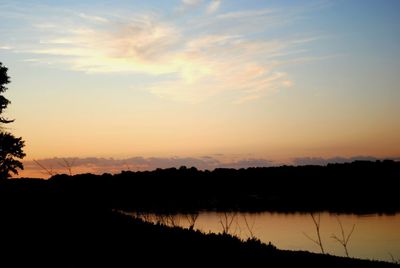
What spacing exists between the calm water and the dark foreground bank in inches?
525

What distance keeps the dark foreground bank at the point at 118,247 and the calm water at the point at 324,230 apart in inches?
525

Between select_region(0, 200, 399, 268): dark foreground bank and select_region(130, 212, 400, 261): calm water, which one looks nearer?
select_region(0, 200, 399, 268): dark foreground bank

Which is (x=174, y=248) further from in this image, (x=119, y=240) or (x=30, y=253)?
(x=30, y=253)

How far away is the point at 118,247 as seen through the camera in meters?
14.6

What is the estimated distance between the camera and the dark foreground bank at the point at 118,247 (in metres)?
13.0

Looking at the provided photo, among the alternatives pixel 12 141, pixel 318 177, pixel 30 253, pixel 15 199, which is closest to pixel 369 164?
pixel 318 177

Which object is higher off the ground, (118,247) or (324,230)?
(118,247)

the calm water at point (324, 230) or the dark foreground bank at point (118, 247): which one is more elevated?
the dark foreground bank at point (118, 247)

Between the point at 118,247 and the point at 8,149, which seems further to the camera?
the point at 8,149

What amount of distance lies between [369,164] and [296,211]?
44.5 metres

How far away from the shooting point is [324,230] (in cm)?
4625

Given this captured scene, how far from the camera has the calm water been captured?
121ft

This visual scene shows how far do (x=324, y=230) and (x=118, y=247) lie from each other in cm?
3495

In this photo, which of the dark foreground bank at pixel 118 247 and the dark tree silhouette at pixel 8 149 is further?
the dark tree silhouette at pixel 8 149
